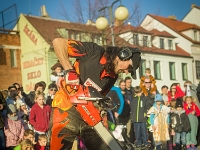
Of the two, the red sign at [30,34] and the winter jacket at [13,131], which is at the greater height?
the red sign at [30,34]

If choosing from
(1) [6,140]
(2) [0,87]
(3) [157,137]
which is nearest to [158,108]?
(3) [157,137]

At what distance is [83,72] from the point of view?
4.05 m

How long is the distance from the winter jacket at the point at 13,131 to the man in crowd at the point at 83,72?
4.67 meters

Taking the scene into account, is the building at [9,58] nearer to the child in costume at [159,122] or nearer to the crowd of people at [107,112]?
the crowd of people at [107,112]

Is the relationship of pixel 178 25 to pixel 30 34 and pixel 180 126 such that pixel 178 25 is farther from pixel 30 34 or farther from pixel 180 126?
pixel 180 126

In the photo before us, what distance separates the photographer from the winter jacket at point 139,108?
34.6 ft

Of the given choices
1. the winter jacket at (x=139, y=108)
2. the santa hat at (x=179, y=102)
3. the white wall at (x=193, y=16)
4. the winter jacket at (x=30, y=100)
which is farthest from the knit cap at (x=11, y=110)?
the white wall at (x=193, y=16)

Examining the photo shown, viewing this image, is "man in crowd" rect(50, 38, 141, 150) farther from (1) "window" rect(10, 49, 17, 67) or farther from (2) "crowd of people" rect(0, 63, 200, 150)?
(1) "window" rect(10, 49, 17, 67)

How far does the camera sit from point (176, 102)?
39.6ft

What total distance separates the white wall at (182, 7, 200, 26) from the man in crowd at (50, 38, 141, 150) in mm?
48881

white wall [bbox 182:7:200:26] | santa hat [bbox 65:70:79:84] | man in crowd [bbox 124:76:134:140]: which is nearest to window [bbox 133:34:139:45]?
man in crowd [bbox 124:76:134:140]

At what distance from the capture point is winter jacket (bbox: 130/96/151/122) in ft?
34.6

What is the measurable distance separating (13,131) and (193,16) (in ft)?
153

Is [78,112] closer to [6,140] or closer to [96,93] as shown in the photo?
[96,93]
